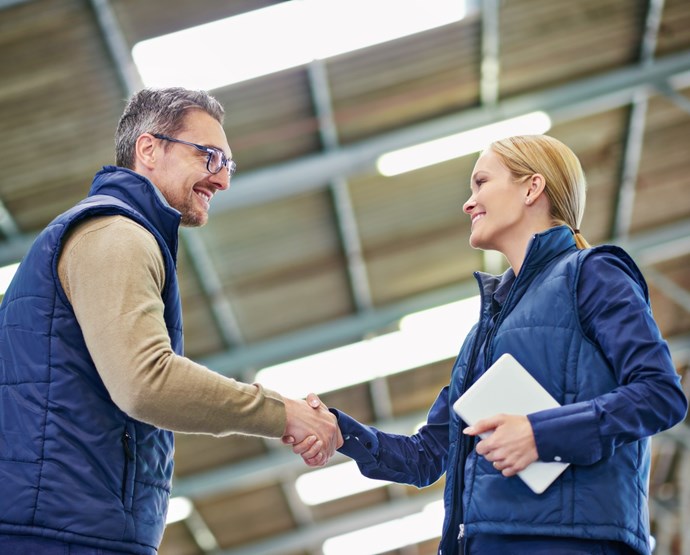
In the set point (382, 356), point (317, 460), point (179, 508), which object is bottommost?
point (179, 508)

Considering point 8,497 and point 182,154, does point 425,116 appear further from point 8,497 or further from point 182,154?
point 8,497

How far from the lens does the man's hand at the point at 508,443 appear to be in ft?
9.48

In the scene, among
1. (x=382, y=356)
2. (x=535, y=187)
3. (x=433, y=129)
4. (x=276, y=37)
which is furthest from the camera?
(x=382, y=356)

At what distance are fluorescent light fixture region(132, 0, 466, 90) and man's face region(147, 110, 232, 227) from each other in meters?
5.26

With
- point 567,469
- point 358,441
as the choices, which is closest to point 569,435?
point 567,469

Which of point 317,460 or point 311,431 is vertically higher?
point 311,431

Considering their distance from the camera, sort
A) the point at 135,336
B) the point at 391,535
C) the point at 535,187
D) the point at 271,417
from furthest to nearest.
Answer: the point at 391,535 → the point at 535,187 → the point at 271,417 → the point at 135,336

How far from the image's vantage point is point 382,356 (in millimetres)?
15109

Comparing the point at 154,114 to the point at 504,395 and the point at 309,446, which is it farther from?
the point at 504,395

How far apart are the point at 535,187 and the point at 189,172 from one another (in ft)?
4.38

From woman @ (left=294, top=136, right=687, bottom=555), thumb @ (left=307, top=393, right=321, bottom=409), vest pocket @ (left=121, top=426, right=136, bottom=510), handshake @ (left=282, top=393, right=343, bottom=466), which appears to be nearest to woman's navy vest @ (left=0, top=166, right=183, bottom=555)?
vest pocket @ (left=121, top=426, right=136, bottom=510)

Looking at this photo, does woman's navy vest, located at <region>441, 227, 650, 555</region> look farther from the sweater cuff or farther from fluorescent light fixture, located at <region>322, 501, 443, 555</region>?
fluorescent light fixture, located at <region>322, 501, 443, 555</region>

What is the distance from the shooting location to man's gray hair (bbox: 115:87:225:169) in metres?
3.89

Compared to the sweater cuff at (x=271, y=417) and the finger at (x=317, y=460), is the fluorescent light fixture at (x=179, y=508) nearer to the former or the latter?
the finger at (x=317, y=460)
